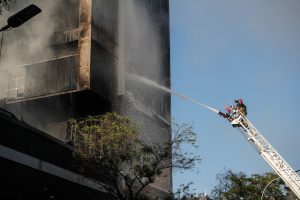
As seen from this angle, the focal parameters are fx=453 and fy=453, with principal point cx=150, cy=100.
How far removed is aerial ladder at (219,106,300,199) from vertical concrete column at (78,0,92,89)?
1033 centimetres

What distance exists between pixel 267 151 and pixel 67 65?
50.3 feet

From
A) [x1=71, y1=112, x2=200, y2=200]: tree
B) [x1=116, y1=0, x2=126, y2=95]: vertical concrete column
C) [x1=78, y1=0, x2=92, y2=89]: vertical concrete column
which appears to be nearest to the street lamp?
[x1=71, y1=112, x2=200, y2=200]: tree

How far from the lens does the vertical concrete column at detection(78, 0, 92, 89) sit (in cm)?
3077

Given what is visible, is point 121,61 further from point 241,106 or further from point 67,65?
point 241,106

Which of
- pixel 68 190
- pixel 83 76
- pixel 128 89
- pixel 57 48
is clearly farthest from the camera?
pixel 128 89

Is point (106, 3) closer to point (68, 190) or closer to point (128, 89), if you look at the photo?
point (128, 89)

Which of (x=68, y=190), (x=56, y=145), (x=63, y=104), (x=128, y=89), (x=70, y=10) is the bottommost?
(x=68, y=190)

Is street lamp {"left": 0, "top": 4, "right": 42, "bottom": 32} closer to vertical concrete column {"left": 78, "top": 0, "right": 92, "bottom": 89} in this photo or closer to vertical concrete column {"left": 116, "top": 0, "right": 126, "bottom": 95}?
vertical concrete column {"left": 78, "top": 0, "right": 92, "bottom": 89}

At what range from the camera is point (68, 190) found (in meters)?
22.8

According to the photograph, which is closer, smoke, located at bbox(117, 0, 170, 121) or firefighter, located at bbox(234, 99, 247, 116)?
firefighter, located at bbox(234, 99, 247, 116)

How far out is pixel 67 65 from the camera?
3212cm

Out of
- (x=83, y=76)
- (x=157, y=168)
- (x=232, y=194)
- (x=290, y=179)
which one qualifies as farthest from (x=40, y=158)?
(x=232, y=194)

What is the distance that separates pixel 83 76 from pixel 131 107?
6976 millimetres

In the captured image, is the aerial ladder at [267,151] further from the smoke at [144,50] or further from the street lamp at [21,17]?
the street lamp at [21,17]
